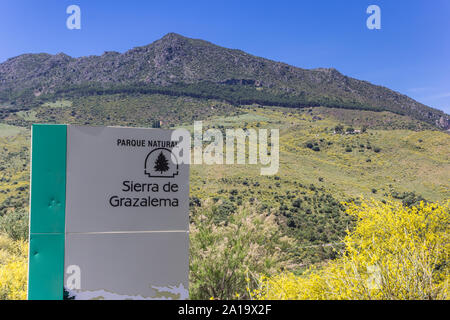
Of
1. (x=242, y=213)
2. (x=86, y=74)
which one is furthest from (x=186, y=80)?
(x=242, y=213)

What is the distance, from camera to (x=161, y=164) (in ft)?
16.3

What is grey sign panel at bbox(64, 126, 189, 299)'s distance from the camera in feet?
15.2

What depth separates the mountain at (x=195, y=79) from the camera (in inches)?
3634

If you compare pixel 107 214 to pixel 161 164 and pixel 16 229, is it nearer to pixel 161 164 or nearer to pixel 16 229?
pixel 161 164

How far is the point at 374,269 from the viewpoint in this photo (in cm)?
490

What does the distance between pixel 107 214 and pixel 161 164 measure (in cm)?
92

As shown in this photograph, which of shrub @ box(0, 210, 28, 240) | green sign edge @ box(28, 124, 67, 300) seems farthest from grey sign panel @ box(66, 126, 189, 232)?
shrub @ box(0, 210, 28, 240)

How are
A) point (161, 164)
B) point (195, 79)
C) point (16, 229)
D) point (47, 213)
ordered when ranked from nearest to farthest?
point (47, 213) < point (161, 164) < point (16, 229) < point (195, 79)

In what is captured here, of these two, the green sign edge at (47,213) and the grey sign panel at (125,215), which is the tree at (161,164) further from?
the green sign edge at (47,213)

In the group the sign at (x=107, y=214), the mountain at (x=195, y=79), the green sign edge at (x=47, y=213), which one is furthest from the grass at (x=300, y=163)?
the green sign edge at (x=47, y=213)

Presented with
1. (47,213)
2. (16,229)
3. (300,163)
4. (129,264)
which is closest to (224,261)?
(129,264)

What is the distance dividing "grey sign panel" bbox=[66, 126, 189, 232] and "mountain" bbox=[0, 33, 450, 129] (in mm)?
84899
